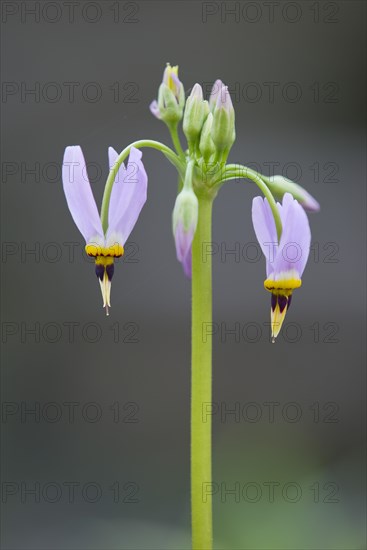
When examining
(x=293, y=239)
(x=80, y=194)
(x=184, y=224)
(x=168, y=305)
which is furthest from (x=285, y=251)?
(x=168, y=305)

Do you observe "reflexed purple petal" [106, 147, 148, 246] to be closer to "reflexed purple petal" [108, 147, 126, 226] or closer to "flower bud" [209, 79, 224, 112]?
"reflexed purple petal" [108, 147, 126, 226]

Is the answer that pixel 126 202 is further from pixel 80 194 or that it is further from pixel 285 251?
pixel 285 251

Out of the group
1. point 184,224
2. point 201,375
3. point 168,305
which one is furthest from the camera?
point 168,305

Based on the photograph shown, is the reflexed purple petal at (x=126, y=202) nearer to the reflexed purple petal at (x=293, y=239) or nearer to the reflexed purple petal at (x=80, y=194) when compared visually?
the reflexed purple petal at (x=80, y=194)

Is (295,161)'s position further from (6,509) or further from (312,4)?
(6,509)

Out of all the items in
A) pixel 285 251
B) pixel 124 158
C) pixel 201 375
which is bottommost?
pixel 201 375

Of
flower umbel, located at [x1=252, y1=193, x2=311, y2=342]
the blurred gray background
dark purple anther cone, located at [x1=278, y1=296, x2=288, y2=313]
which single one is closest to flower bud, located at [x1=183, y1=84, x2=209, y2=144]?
flower umbel, located at [x1=252, y1=193, x2=311, y2=342]
